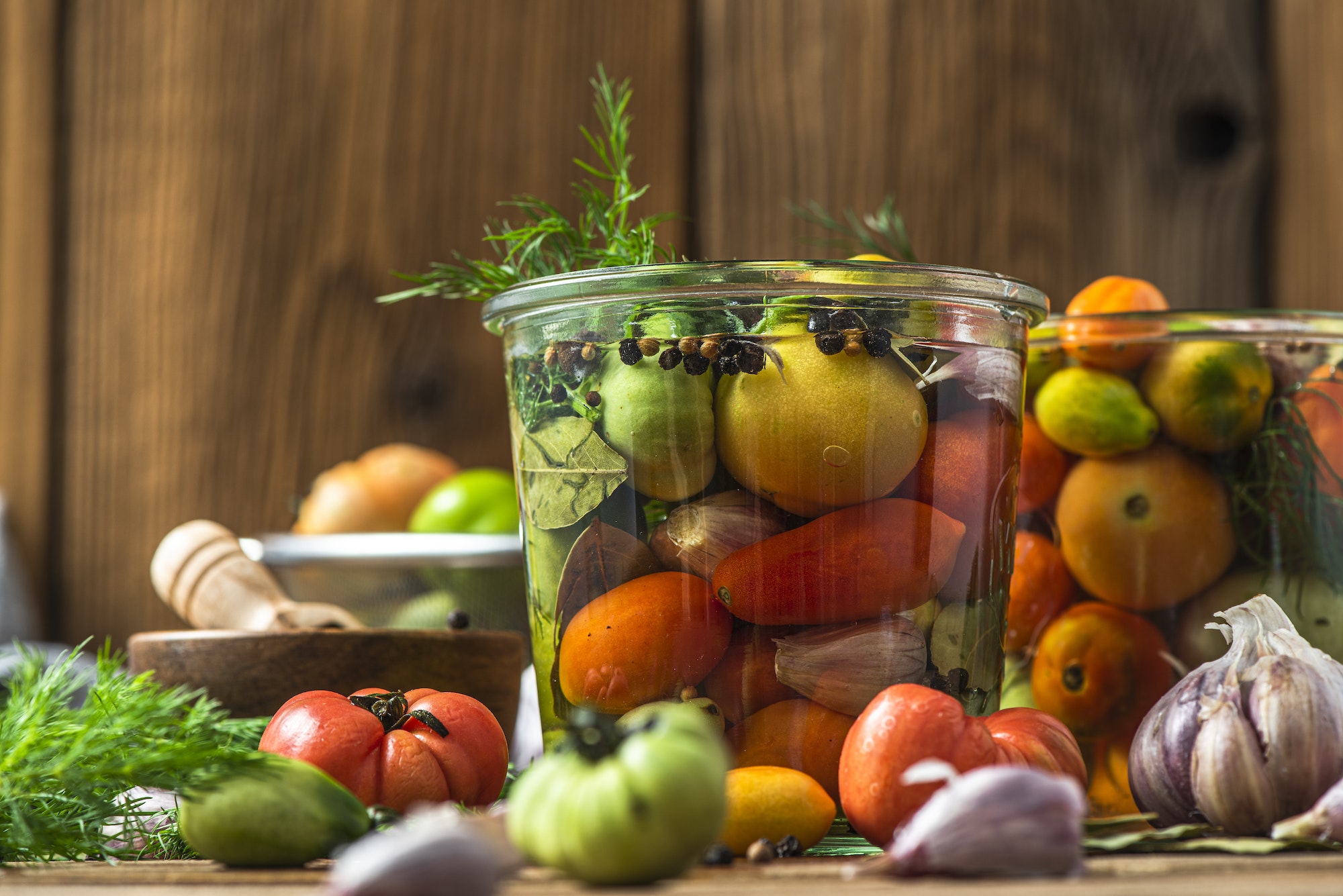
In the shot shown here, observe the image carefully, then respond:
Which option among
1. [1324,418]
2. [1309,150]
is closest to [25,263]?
[1324,418]

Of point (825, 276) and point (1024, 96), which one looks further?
point (1024, 96)

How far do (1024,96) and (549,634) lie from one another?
0.76 metres

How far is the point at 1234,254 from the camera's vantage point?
1031 millimetres

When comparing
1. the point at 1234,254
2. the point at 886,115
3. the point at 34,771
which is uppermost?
the point at 886,115

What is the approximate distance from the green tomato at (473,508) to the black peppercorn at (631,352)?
1.41 ft

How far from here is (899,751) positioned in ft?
1.21

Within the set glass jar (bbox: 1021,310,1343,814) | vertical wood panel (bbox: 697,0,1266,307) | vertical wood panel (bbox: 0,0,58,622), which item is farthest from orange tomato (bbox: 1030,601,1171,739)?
vertical wood panel (bbox: 0,0,58,622)

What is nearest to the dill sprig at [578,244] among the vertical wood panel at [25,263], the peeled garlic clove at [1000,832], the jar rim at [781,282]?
the jar rim at [781,282]

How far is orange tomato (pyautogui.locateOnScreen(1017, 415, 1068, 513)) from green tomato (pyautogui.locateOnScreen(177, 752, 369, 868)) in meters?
0.34

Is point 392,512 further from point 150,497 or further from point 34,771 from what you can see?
point 34,771

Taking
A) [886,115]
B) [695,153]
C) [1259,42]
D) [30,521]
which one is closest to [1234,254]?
[1259,42]

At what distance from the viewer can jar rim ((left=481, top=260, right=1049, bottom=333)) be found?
0.43 m

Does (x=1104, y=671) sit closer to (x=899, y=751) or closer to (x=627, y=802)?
(x=899, y=751)

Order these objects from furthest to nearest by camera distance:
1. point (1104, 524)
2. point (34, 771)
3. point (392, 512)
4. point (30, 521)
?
point (30, 521), point (392, 512), point (1104, 524), point (34, 771)
